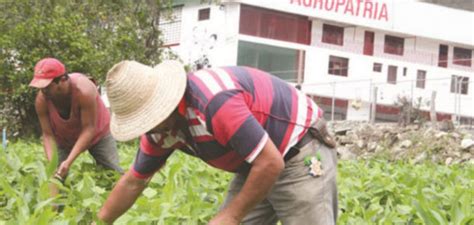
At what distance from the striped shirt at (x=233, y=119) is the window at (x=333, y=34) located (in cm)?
3054

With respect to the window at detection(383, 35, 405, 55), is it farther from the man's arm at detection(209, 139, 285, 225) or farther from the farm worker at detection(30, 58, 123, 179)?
the man's arm at detection(209, 139, 285, 225)

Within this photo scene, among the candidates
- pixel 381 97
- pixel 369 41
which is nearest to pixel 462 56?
pixel 369 41

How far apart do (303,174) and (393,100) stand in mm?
21210

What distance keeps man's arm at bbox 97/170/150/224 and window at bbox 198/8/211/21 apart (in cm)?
2891

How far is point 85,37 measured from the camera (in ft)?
59.9

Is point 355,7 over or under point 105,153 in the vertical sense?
over

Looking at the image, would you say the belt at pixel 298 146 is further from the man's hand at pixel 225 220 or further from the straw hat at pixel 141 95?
the straw hat at pixel 141 95

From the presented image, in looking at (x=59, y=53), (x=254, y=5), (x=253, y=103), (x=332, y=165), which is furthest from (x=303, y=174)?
(x=254, y=5)

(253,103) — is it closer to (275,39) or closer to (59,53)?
(59,53)

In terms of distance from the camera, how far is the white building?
3092cm

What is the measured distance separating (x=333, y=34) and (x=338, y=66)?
1244mm

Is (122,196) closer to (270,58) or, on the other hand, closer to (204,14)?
(270,58)

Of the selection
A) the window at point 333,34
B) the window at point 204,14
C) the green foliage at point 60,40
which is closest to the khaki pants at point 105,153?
the green foliage at point 60,40

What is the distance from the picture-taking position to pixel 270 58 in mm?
32938
